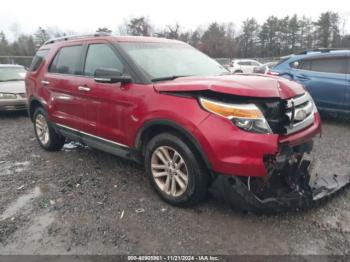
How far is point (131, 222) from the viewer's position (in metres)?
3.16

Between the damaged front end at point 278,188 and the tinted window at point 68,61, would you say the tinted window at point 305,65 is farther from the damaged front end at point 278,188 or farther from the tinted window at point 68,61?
the tinted window at point 68,61

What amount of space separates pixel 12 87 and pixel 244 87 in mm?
8031

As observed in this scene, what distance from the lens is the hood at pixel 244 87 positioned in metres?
2.79

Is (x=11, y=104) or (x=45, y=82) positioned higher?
(x=45, y=82)

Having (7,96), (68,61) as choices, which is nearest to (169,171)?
(68,61)

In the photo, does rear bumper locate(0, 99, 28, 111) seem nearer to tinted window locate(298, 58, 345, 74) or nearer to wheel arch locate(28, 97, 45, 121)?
wheel arch locate(28, 97, 45, 121)

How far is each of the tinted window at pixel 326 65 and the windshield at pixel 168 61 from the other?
3748mm

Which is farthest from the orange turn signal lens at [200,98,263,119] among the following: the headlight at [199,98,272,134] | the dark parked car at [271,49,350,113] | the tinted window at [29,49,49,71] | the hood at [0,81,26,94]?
the hood at [0,81,26,94]

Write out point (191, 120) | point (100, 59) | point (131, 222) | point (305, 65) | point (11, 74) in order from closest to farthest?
1. point (191, 120)
2. point (131, 222)
3. point (100, 59)
4. point (305, 65)
5. point (11, 74)

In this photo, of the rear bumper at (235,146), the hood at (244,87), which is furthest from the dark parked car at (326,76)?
the rear bumper at (235,146)

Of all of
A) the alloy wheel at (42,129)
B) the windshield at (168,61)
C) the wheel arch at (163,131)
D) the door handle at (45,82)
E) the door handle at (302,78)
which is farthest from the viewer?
the door handle at (302,78)

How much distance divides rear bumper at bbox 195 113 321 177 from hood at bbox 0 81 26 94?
24.8ft

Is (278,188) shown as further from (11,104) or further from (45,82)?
(11,104)

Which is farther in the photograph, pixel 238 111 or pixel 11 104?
pixel 11 104
